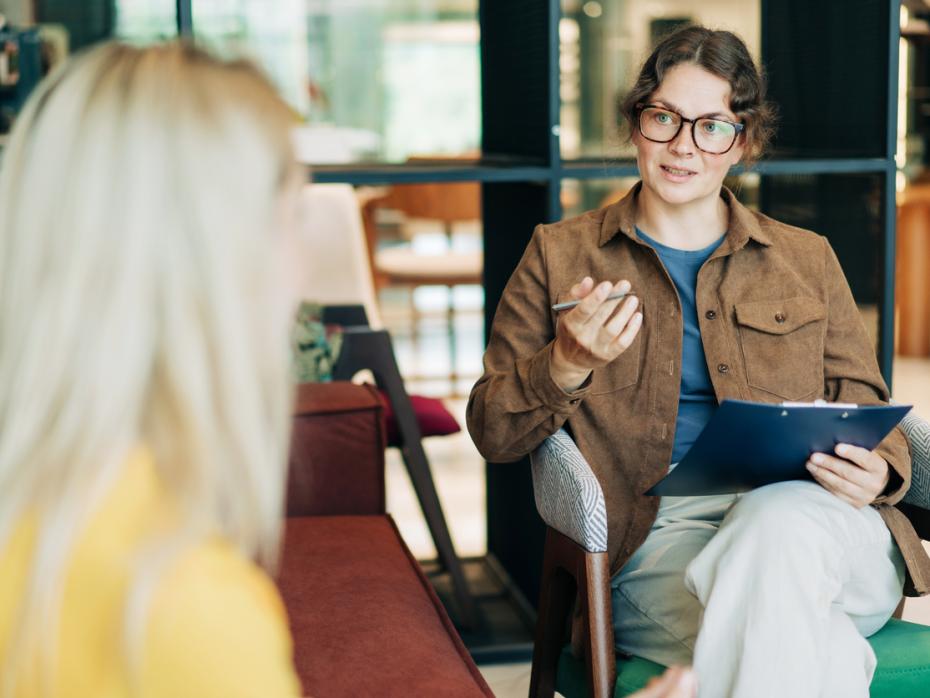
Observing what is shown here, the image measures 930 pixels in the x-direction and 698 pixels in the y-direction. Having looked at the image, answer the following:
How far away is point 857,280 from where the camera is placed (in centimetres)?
266

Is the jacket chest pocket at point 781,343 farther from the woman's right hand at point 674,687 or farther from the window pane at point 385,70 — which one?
the window pane at point 385,70

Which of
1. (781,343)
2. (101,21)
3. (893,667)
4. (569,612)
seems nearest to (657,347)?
(781,343)

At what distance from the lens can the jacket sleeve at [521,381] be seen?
6.13ft

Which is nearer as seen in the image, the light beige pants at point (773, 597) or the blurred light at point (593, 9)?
the light beige pants at point (773, 597)

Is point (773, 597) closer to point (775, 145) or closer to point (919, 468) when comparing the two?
point (919, 468)

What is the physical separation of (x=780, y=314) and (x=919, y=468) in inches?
12.6

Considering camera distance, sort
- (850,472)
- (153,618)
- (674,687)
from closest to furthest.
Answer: (153,618) < (674,687) < (850,472)

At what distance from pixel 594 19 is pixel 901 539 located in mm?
5520

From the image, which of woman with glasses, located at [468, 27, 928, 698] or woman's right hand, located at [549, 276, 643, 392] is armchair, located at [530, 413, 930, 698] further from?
woman's right hand, located at [549, 276, 643, 392]

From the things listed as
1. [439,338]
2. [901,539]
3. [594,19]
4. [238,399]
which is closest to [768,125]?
[901,539]

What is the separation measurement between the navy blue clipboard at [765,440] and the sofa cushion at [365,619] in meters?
0.39

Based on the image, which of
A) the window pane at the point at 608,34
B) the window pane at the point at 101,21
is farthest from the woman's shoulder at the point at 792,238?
the window pane at the point at 608,34

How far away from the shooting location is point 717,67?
79.0 inches

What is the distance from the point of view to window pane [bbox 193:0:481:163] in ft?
21.3
